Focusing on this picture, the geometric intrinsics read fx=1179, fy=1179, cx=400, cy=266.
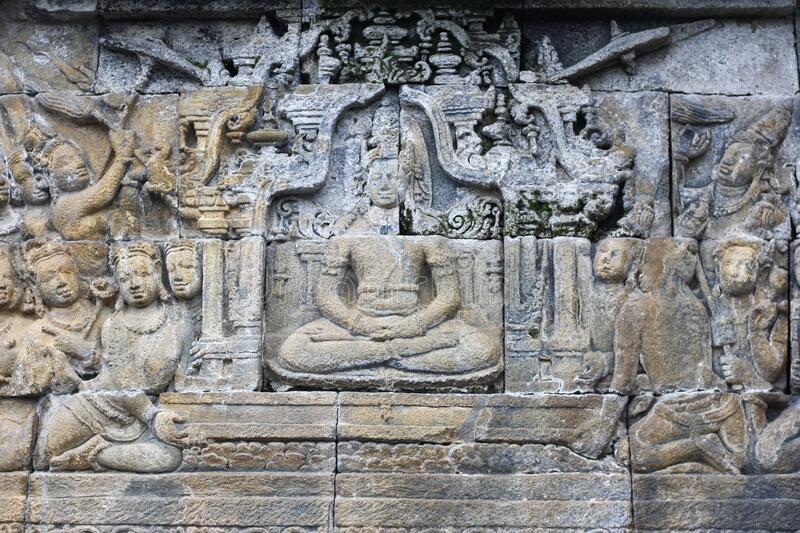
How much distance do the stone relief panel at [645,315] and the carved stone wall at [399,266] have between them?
18 millimetres

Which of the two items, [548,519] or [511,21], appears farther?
[511,21]

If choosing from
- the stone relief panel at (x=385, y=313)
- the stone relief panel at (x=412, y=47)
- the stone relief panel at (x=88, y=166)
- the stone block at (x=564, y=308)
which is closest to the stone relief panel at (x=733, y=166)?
the stone block at (x=564, y=308)

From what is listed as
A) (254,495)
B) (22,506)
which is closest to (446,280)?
(254,495)

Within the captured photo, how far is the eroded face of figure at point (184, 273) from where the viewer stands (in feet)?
24.8

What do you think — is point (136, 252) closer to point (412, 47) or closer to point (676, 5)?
point (412, 47)

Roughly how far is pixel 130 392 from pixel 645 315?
3259 millimetres

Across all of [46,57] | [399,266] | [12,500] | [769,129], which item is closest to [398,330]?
[399,266]

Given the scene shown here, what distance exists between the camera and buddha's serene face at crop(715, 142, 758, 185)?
7.57 meters

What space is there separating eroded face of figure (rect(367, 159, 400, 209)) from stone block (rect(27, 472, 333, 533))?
177 cm

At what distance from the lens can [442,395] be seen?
728 centimetres

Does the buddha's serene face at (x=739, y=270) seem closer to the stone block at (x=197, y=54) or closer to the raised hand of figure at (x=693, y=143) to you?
the raised hand of figure at (x=693, y=143)

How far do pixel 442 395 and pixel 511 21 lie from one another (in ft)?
8.46

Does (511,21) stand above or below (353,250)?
above

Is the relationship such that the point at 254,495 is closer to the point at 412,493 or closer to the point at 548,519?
the point at 412,493
